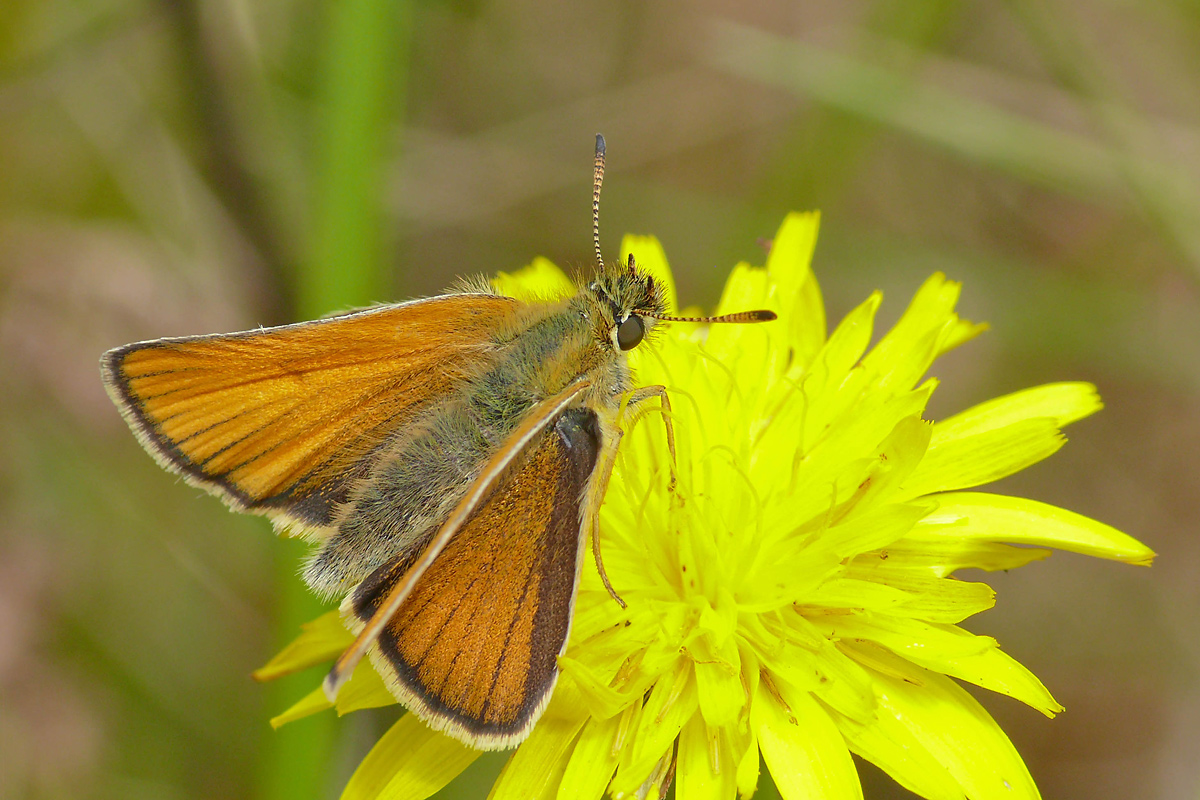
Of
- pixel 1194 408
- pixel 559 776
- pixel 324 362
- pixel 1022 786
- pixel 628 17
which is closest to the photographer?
pixel 1022 786

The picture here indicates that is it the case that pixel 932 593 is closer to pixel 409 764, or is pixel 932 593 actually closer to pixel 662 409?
pixel 662 409

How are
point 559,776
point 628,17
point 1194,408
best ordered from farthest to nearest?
point 628,17 → point 1194,408 → point 559,776

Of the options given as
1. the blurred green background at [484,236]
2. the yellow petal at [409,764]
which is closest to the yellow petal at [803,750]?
the yellow petal at [409,764]

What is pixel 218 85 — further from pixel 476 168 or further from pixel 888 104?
pixel 888 104

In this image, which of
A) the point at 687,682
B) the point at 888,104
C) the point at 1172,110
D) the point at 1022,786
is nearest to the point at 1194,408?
the point at 1172,110

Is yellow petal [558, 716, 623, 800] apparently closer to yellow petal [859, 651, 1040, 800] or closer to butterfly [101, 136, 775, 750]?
Result: butterfly [101, 136, 775, 750]

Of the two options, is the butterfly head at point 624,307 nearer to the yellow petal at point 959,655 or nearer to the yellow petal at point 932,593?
the yellow petal at point 932,593

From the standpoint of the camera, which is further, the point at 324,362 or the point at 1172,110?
the point at 1172,110

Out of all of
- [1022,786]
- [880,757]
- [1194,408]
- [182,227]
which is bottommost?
[1194,408]

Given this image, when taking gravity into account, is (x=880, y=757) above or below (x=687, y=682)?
below
